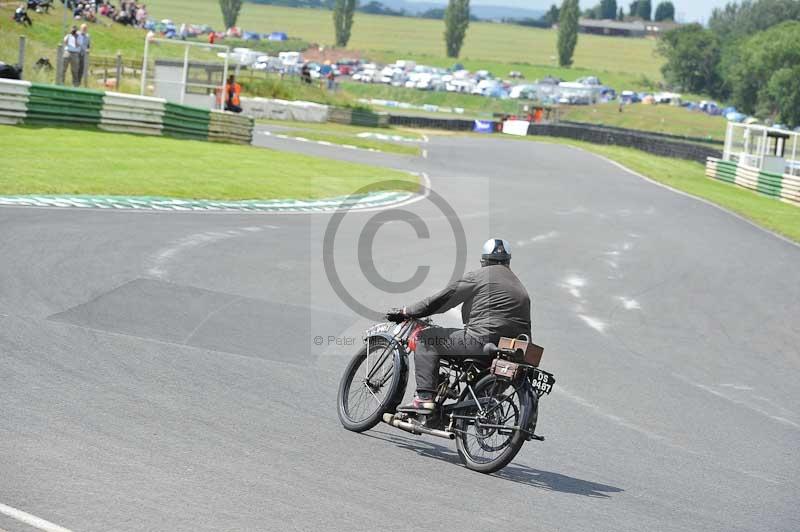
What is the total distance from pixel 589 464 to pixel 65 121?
22456mm

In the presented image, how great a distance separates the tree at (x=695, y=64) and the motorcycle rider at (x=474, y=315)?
135519 mm

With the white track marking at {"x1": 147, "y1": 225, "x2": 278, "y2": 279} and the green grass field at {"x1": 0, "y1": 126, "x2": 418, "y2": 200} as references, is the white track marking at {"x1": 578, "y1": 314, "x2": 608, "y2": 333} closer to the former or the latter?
the white track marking at {"x1": 147, "y1": 225, "x2": 278, "y2": 279}

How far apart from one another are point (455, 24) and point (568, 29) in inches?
594

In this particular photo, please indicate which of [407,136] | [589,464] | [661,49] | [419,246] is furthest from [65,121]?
[661,49]

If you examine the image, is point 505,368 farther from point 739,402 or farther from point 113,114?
point 113,114

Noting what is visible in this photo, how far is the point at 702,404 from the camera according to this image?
11.1 metres

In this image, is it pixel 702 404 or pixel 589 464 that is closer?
pixel 589 464

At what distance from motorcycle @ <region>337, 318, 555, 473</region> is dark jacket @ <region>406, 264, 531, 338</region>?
199mm

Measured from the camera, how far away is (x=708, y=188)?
40312mm

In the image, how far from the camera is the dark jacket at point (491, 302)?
7.79 meters

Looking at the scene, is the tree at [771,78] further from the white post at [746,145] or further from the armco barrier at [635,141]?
the white post at [746,145]

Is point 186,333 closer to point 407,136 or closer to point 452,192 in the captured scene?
point 452,192

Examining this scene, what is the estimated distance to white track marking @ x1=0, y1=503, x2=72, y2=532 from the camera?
5406mm

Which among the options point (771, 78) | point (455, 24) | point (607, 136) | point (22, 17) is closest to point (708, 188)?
point (607, 136)
